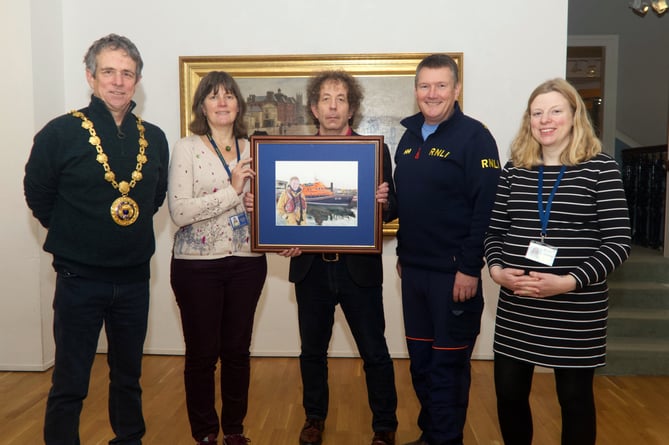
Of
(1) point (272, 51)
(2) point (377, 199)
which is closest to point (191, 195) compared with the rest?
(2) point (377, 199)

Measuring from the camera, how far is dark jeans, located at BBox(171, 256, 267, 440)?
2420mm

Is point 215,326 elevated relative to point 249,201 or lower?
lower

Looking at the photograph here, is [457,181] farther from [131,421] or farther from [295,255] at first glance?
[131,421]

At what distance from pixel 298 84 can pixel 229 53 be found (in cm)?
55

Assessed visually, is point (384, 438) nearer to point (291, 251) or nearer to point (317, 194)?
point (291, 251)

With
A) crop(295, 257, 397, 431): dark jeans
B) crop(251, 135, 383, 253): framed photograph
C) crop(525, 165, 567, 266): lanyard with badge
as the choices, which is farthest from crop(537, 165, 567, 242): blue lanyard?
crop(295, 257, 397, 431): dark jeans

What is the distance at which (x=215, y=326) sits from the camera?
246cm

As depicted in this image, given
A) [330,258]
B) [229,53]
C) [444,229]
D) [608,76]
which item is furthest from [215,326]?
[608,76]

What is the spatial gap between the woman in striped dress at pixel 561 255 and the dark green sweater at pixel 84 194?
4.62 ft

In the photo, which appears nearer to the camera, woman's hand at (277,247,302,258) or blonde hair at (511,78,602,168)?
blonde hair at (511,78,602,168)

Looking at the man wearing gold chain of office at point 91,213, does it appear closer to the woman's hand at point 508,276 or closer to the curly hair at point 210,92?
the curly hair at point 210,92

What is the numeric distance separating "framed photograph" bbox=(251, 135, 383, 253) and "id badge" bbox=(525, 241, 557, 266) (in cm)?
68

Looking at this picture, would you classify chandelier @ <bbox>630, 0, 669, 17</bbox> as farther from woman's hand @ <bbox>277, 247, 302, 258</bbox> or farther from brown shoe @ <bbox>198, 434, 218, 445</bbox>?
brown shoe @ <bbox>198, 434, 218, 445</bbox>

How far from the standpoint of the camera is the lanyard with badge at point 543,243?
6.35 feet
